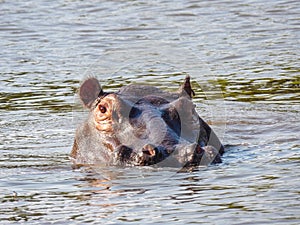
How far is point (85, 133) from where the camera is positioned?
913 centimetres

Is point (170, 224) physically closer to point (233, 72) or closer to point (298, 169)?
point (298, 169)

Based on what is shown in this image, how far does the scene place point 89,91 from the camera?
9.29 meters

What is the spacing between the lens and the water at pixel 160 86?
22.7 feet

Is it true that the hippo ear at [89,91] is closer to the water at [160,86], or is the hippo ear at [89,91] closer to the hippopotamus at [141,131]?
the hippopotamus at [141,131]

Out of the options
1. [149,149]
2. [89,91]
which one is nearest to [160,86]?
[89,91]

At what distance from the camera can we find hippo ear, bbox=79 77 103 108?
9.23 m

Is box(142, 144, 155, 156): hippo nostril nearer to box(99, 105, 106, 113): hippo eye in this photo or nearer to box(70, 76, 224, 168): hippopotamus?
box(70, 76, 224, 168): hippopotamus

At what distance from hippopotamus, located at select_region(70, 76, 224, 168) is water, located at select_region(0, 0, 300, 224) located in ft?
0.46

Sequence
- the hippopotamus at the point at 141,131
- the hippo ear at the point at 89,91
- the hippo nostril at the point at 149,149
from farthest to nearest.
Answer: the hippo ear at the point at 89,91, the hippopotamus at the point at 141,131, the hippo nostril at the point at 149,149

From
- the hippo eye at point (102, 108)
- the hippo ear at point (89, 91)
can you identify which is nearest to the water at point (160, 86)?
the hippo ear at point (89, 91)

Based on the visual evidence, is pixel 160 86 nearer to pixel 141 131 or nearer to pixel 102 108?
pixel 102 108

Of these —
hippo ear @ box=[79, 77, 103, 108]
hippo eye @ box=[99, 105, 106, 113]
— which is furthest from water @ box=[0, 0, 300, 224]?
hippo eye @ box=[99, 105, 106, 113]

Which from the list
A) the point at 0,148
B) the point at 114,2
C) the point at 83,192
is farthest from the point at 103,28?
the point at 83,192

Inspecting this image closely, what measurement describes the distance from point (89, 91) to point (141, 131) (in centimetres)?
112
